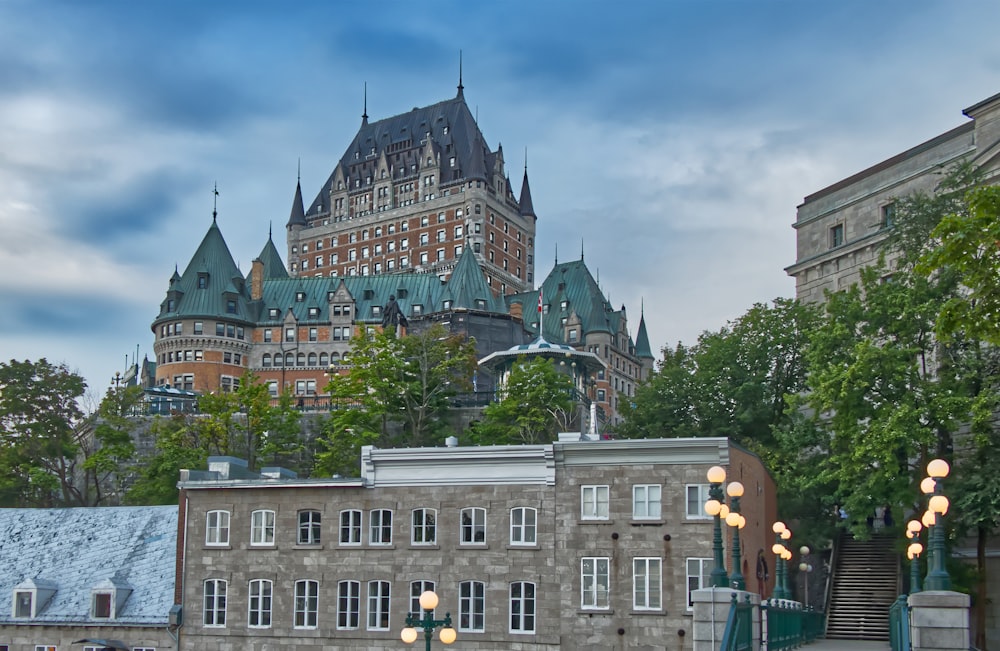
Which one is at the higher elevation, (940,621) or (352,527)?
(352,527)

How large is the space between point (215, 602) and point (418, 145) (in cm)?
13982

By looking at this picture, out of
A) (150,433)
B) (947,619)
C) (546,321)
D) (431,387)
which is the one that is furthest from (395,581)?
(546,321)

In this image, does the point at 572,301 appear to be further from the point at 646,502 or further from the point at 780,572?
the point at 780,572

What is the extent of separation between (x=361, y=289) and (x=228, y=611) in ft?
305

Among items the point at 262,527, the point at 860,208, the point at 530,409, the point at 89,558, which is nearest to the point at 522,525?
the point at 262,527

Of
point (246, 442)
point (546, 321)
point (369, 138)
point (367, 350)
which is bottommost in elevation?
point (246, 442)

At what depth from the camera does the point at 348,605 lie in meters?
50.5

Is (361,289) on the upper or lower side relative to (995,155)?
upper

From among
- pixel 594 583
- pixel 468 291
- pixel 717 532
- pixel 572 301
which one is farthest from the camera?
pixel 572 301

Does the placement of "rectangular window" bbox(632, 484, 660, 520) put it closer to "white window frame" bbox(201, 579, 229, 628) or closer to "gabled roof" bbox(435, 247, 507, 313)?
"white window frame" bbox(201, 579, 229, 628)

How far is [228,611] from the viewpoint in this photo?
170 feet

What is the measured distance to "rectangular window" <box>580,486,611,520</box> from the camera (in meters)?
48.3

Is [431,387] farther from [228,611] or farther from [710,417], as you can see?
[228,611]

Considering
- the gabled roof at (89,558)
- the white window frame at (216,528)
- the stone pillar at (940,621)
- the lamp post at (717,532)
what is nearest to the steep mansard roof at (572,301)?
the gabled roof at (89,558)
